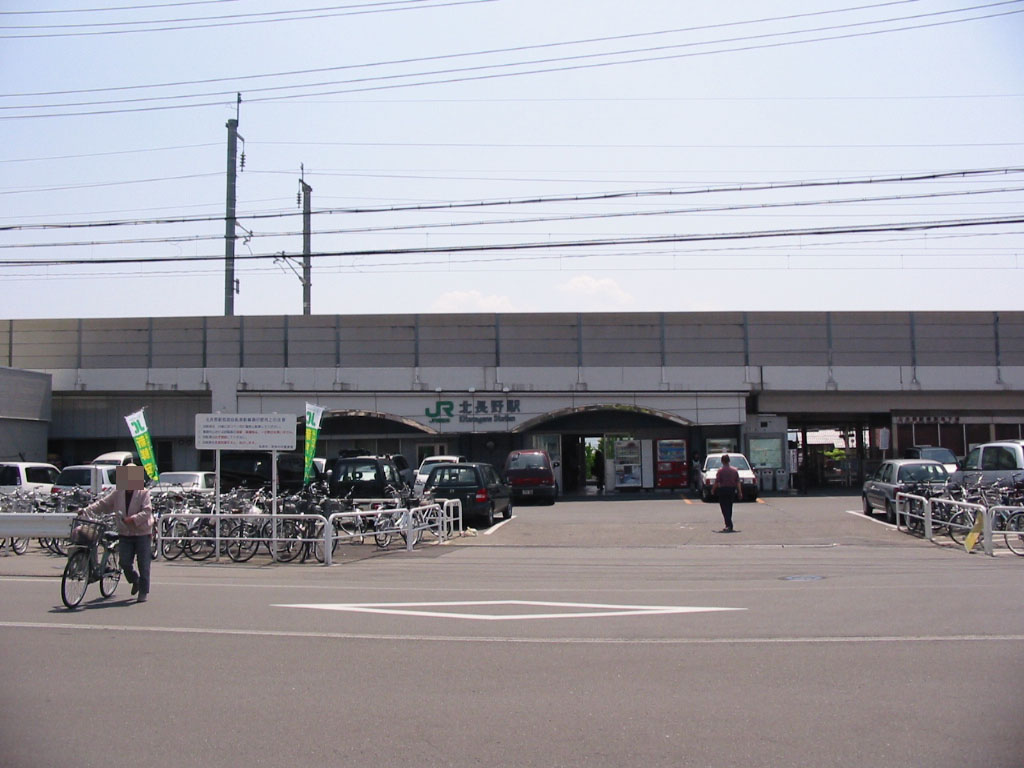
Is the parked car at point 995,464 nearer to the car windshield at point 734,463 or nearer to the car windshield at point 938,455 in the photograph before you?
the car windshield at point 938,455

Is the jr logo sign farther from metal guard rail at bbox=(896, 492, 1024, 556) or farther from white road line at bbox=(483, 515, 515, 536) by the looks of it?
metal guard rail at bbox=(896, 492, 1024, 556)

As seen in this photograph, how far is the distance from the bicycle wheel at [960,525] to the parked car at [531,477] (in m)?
15.2

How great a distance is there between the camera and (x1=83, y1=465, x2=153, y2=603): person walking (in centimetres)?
1115

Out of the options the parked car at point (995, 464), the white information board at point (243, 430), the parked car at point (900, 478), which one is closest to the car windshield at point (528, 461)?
the parked car at point (900, 478)

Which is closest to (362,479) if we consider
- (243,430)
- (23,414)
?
(243,430)

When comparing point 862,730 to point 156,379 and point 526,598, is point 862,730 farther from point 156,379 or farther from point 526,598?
point 156,379

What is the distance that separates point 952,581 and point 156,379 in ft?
112

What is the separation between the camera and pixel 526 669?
746cm

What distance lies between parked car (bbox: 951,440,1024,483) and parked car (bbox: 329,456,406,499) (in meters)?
13.4

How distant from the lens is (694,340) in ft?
124

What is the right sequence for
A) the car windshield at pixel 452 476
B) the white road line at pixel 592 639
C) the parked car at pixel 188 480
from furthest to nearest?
the parked car at pixel 188 480 → the car windshield at pixel 452 476 → the white road line at pixel 592 639

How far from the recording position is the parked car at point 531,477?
103 ft

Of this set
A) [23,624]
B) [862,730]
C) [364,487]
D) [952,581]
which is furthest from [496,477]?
[862,730]

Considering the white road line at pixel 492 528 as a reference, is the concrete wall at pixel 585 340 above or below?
above
